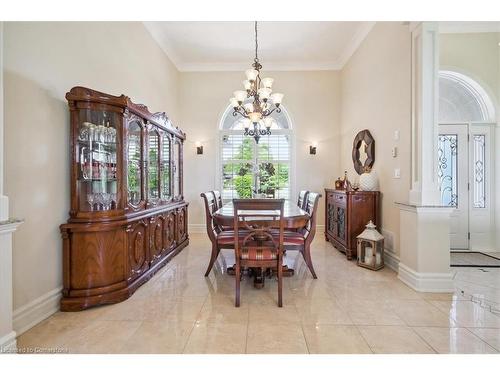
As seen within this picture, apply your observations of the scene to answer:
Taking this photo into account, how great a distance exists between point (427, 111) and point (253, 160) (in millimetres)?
3711

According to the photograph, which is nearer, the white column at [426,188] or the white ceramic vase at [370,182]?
the white column at [426,188]

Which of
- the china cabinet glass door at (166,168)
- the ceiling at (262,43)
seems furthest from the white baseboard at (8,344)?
the ceiling at (262,43)

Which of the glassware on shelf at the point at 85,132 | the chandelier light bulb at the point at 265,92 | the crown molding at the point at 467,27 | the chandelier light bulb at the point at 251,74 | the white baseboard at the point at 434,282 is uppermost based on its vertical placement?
the crown molding at the point at 467,27

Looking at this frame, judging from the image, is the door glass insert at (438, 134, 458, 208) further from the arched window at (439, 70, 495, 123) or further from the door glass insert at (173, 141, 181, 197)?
the door glass insert at (173, 141, 181, 197)

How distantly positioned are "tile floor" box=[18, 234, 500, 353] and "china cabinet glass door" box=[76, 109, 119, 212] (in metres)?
0.98

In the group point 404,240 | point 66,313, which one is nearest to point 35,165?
point 66,313

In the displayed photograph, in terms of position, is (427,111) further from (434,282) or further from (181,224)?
(181,224)

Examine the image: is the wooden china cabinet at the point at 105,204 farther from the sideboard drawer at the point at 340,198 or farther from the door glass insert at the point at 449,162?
the door glass insert at the point at 449,162

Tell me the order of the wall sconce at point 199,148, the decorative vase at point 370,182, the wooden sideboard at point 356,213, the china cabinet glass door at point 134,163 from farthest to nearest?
the wall sconce at point 199,148 < the decorative vase at point 370,182 < the wooden sideboard at point 356,213 < the china cabinet glass door at point 134,163

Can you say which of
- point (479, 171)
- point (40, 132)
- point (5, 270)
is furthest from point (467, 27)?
point (5, 270)

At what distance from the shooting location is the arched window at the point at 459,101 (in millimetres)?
4547

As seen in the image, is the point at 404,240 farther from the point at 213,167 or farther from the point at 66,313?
the point at 213,167

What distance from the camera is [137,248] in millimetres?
2926
